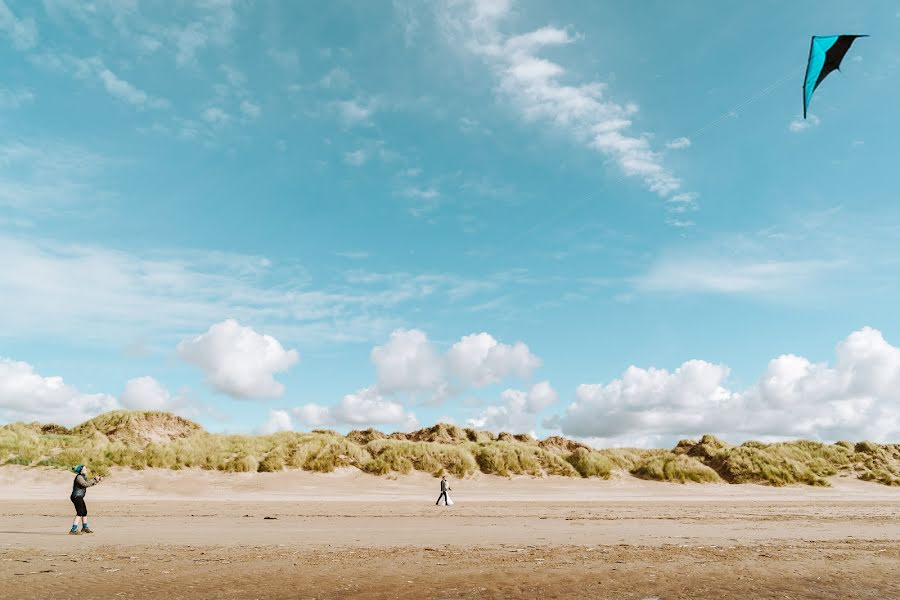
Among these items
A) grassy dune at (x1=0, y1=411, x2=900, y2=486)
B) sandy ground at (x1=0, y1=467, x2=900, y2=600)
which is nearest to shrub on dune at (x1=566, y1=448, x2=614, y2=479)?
grassy dune at (x1=0, y1=411, x2=900, y2=486)

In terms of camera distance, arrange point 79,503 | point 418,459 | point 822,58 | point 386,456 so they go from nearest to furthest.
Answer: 1. point 822,58
2. point 79,503
3. point 386,456
4. point 418,459

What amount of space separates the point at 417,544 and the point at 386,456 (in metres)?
17.3

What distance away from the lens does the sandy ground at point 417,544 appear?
28.3ft

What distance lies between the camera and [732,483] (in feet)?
107

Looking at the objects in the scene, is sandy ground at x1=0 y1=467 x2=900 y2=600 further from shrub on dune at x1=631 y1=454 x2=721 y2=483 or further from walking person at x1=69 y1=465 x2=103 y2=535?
shrub on dune at x1=631 y1=454 x2=721 y2=483

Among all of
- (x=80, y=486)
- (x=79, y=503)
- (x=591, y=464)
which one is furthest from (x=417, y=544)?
(x=591, y=464)

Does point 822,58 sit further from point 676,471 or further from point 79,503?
point 676,471

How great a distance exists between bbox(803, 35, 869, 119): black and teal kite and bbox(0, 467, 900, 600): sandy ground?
27.2ft

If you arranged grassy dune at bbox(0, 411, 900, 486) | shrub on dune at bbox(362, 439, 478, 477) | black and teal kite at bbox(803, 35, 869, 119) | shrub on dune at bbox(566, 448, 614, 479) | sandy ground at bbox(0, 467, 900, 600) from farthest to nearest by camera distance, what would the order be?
shrub on dune at bbox(566, 448, 614, 479) < shrub on dune at bbox(362, 439, 478, 477) < grassy dune at bbox(0, 411, 900, 486) < black and teal kite at bbox(803, 35, 869, 119) < sandy ground at bbox(0, 467, 900, 600)

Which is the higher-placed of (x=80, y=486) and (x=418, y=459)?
(x=418, y=459)

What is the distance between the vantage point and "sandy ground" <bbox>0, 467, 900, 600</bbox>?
8641mm

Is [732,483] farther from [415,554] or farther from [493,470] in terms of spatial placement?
[415,554]

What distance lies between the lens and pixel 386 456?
29688 mm

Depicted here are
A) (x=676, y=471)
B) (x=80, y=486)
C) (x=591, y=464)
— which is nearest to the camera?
(x=80, y=486)
